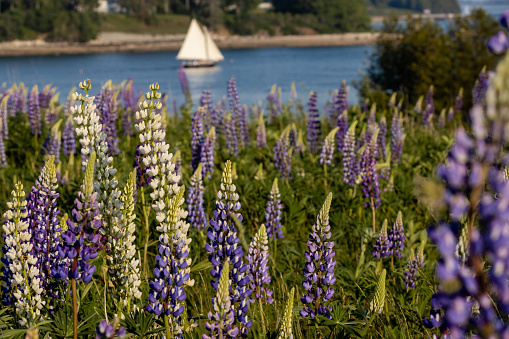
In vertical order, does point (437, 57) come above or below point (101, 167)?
below

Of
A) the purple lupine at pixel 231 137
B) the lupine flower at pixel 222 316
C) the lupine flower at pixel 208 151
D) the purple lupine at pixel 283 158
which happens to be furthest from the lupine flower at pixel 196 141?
the lupine flower at pixel 222 316

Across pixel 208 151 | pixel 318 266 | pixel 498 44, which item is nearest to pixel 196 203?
pixel 208 151

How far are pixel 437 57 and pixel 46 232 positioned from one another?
14.6 meters

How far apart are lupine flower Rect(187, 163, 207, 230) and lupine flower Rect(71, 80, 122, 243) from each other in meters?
1.68

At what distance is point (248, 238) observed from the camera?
496 centimetres

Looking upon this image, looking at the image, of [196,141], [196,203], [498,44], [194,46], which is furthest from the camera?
[194,46]

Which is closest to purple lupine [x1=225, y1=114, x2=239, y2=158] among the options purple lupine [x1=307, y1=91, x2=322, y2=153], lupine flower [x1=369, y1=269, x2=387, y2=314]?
purple lupine [x1=307, y1=91, x2=322, y2=153]

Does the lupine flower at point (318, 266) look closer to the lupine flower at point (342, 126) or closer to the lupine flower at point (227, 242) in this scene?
the lupine flower at point (227, 242)

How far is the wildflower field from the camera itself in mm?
974

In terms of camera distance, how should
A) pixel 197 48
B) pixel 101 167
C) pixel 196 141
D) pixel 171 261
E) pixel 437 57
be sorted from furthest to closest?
pixel 197 48 → pixel 437 57 → pixel 196 141 → pixel 101 167 → pixel 171 261

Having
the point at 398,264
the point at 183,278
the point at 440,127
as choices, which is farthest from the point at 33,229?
the point at 440,127

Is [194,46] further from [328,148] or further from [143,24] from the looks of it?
[143,24]

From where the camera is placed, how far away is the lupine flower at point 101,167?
236 centimetres

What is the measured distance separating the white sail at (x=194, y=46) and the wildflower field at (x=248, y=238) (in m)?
52.8
